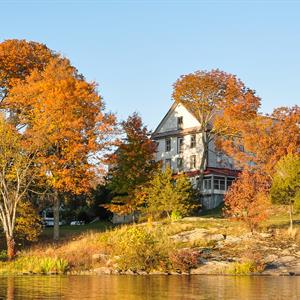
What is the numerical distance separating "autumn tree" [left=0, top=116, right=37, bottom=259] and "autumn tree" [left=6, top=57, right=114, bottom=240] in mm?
1518

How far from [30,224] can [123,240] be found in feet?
38.6

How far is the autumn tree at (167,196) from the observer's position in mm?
59156

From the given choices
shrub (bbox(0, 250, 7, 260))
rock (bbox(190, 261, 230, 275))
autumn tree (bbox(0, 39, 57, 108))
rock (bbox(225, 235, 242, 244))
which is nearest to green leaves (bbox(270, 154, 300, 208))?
rock (bbox(225, 235, 242, 244))

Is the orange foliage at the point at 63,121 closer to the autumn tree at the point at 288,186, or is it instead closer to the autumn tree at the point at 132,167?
the autumn tree at the point at 132,167

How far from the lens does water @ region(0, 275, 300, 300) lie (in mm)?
25438

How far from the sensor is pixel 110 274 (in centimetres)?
3931

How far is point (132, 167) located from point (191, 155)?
23.3m

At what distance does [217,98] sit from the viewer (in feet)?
243

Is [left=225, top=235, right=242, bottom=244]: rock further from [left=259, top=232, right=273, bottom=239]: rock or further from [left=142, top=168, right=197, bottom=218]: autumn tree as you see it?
[left=142, top=168, right=197, bottom=218]: autumn tree

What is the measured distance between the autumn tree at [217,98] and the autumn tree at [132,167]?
476 inches

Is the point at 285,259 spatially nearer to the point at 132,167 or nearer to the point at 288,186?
the point at 288,186

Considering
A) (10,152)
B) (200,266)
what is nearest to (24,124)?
(10,152)

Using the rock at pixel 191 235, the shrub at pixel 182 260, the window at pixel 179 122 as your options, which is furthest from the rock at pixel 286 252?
the window at pixel 179 122

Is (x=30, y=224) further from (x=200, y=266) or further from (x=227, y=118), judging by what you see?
(x=227, y=118)
